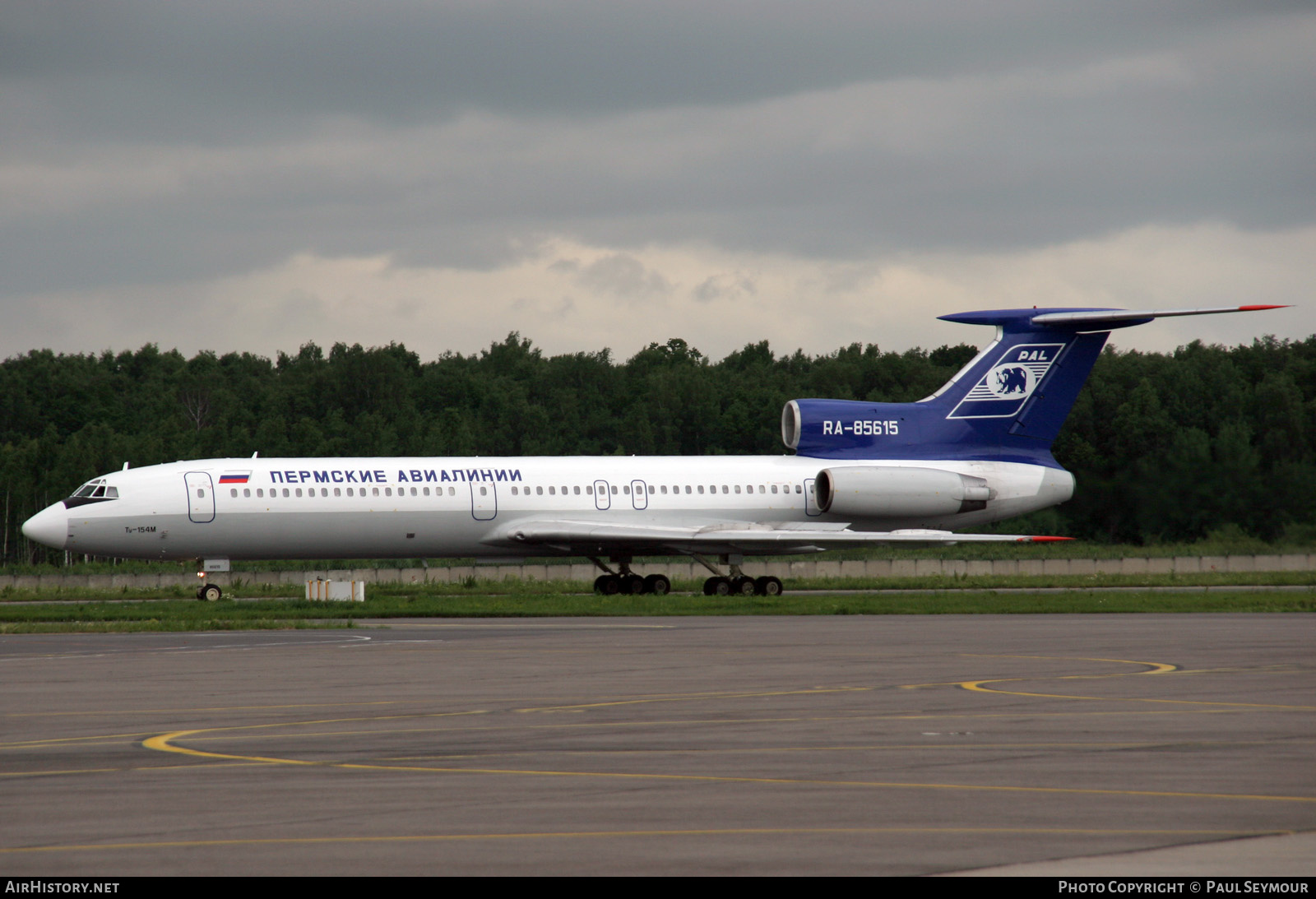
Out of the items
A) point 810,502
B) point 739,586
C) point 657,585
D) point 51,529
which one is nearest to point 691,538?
point 739,586

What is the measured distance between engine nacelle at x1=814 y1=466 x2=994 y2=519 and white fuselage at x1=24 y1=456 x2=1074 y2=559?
41cm

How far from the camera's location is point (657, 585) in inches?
1781

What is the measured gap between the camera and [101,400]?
118 m

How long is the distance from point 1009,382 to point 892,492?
5.61 m

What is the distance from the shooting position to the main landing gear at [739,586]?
4347 cm

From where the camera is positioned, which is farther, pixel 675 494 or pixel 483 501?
pixel 675 494

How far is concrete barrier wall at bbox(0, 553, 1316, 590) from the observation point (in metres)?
54.2

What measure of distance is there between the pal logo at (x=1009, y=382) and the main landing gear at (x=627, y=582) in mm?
9946

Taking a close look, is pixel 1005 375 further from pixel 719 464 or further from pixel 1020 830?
pixel 1020 830

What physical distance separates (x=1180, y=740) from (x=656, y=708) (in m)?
5.03

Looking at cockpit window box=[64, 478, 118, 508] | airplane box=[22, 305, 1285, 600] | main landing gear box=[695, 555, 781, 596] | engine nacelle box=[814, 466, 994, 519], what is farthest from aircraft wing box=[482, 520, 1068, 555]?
cockpit window box=[64, 478, 118, 508]

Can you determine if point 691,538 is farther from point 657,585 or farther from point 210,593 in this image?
point 210,593

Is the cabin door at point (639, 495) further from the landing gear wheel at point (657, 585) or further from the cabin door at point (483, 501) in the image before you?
the cabin door at point (483, 501)
